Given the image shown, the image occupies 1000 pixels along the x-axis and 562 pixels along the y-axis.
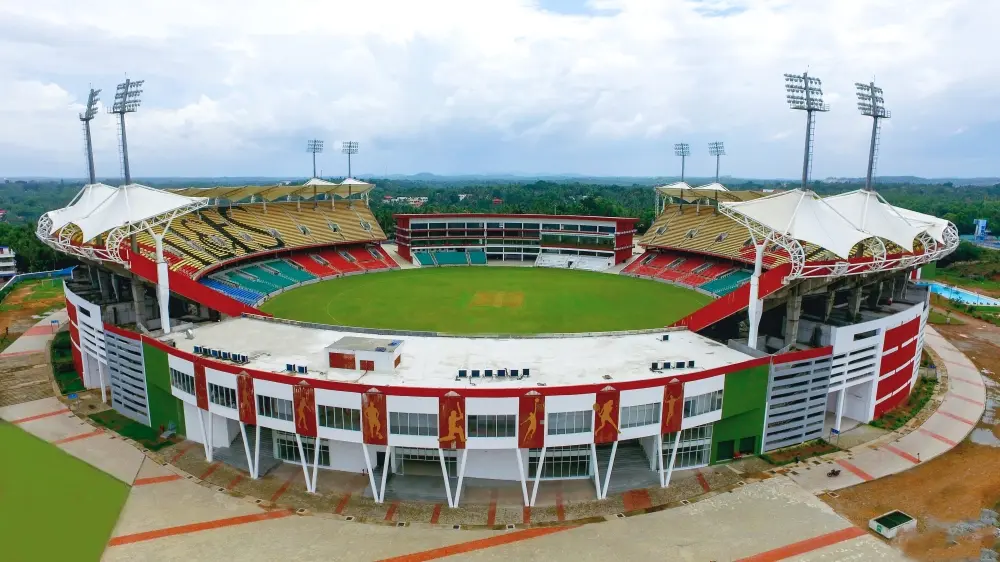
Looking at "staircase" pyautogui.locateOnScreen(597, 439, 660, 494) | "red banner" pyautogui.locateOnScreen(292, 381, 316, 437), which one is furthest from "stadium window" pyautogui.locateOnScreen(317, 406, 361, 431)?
"staircase" pyautogui.locateOnScreen(597, 439, 660, 494)

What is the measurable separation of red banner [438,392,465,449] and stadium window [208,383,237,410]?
Result: 11413 millimetres

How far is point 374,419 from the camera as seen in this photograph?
29.6m

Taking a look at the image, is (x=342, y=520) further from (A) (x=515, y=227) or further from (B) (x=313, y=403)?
(A) (x=515, y=227)

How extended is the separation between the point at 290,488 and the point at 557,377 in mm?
14924

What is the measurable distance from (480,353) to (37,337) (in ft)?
156

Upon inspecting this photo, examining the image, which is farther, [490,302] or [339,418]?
[490,302]

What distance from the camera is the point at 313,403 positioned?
3023cm

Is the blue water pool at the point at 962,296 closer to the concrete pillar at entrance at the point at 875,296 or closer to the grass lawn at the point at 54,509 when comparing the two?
the concrete pillar at entrance at the point at 875,296

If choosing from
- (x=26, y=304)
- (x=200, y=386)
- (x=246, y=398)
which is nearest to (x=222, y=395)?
(x=200, y=386)

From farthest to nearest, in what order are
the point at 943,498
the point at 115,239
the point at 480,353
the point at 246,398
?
the point at 115,239 → the point at 480,353 → the point at 943,498 → the point at 246,398

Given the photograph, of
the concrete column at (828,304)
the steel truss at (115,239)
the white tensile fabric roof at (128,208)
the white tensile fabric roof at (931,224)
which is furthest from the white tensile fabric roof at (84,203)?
the white tensile fabric roof at (931,224)

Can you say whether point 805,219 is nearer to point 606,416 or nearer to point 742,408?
point 742,408

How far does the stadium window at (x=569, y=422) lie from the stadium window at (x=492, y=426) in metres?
1.88

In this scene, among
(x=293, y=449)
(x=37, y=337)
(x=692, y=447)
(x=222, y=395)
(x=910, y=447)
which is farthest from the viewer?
(x=37, y=337)
